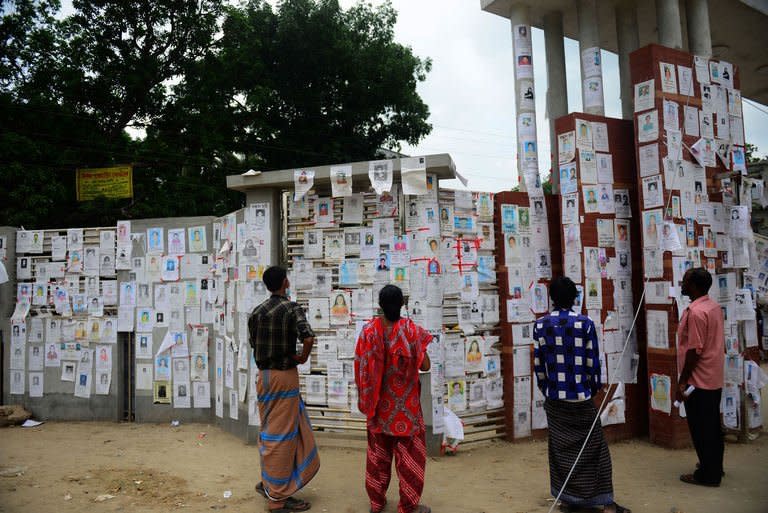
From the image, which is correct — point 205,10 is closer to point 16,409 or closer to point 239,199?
point 239,199

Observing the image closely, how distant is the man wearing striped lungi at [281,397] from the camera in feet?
13.3

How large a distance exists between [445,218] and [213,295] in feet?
10.4

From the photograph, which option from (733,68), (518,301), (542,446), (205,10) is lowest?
(542,446)

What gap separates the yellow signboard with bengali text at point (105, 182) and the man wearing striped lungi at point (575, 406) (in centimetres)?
1315

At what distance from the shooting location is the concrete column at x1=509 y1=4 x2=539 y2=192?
25.9ft

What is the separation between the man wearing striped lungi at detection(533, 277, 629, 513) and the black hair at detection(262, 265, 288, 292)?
206 centimetres

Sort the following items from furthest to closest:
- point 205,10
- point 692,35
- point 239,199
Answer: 1. point 239,199
2. point 205,10
3. point 692,35

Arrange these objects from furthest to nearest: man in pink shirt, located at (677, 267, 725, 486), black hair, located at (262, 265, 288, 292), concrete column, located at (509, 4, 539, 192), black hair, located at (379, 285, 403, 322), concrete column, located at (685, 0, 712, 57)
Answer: concrete column, located at (509, 4, 539, 192)
concrete column, located at (685, 0, 712, 57)
man in pink shirt, located at (677, 267, 725, 486)
black hair, located at (262, 265, 288, 292)
black hair, located at (379, 285, 403, 322)

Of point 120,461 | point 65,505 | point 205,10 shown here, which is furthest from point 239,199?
point 65,505

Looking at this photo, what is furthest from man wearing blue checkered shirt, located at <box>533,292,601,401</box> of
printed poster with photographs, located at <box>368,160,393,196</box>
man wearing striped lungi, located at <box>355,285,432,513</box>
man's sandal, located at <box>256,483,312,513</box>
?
printed poster with photographs, located at <box>368,160,393,196</box>

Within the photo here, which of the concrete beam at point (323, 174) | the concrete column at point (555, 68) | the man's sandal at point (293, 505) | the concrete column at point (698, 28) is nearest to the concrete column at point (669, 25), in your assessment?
the concrete column at point (698, 28)

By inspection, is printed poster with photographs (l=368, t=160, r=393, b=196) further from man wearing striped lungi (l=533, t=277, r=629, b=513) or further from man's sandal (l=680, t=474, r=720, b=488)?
man's sandal (l=680, t=474, r=720, b=488)

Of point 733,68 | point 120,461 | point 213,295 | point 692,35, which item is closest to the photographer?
point 120,461

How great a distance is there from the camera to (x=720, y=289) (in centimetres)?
600
